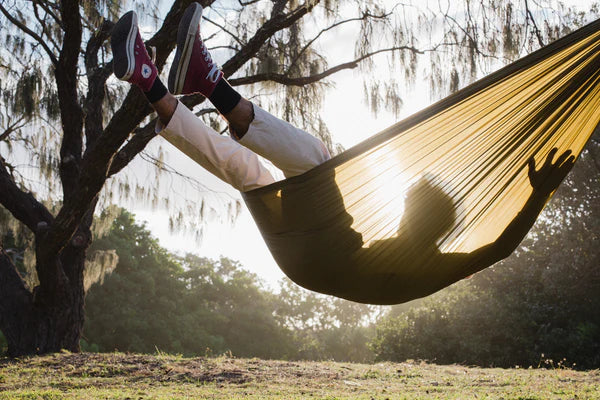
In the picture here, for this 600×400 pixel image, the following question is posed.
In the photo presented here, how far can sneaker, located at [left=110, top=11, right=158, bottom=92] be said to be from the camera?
131cm

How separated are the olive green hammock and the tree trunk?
3.12m

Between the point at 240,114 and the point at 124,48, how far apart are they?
1.18 ft

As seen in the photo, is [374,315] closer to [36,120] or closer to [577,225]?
[577,225]

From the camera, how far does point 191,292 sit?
42.3ft

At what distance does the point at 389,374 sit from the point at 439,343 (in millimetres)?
3182

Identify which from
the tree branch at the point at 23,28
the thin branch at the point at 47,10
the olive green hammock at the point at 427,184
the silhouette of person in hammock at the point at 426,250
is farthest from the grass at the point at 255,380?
the thin branch at the point at 47,10

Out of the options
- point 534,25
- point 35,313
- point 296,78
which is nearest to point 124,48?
point 534,25

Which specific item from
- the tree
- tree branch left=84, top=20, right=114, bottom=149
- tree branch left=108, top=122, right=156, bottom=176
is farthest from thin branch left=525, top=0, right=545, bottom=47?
tree branch left=84, top=20, right=114, bottom=149

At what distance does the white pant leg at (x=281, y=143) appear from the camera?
1.31 m

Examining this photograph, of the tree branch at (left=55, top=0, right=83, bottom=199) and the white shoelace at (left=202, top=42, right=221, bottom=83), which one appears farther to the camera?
the tree branch at (left=55, top=0, right=83, bottom=199)

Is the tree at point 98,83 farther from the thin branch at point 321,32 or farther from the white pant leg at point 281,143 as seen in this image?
the white pant leg at point 281,143

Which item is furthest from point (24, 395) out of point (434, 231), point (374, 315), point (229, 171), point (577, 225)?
point (374, 315)

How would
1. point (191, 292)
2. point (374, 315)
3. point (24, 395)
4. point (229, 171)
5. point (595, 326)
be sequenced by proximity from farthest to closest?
point (374, 315), point (191, 292), point (595, 326), point (24, 395), point (229, 171)

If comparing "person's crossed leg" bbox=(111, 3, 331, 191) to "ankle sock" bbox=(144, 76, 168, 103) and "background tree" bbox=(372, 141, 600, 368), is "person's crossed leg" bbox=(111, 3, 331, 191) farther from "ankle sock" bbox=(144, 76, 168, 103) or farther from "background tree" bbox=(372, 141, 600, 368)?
"background tree" bbox=(372, 141, 600, 368)
